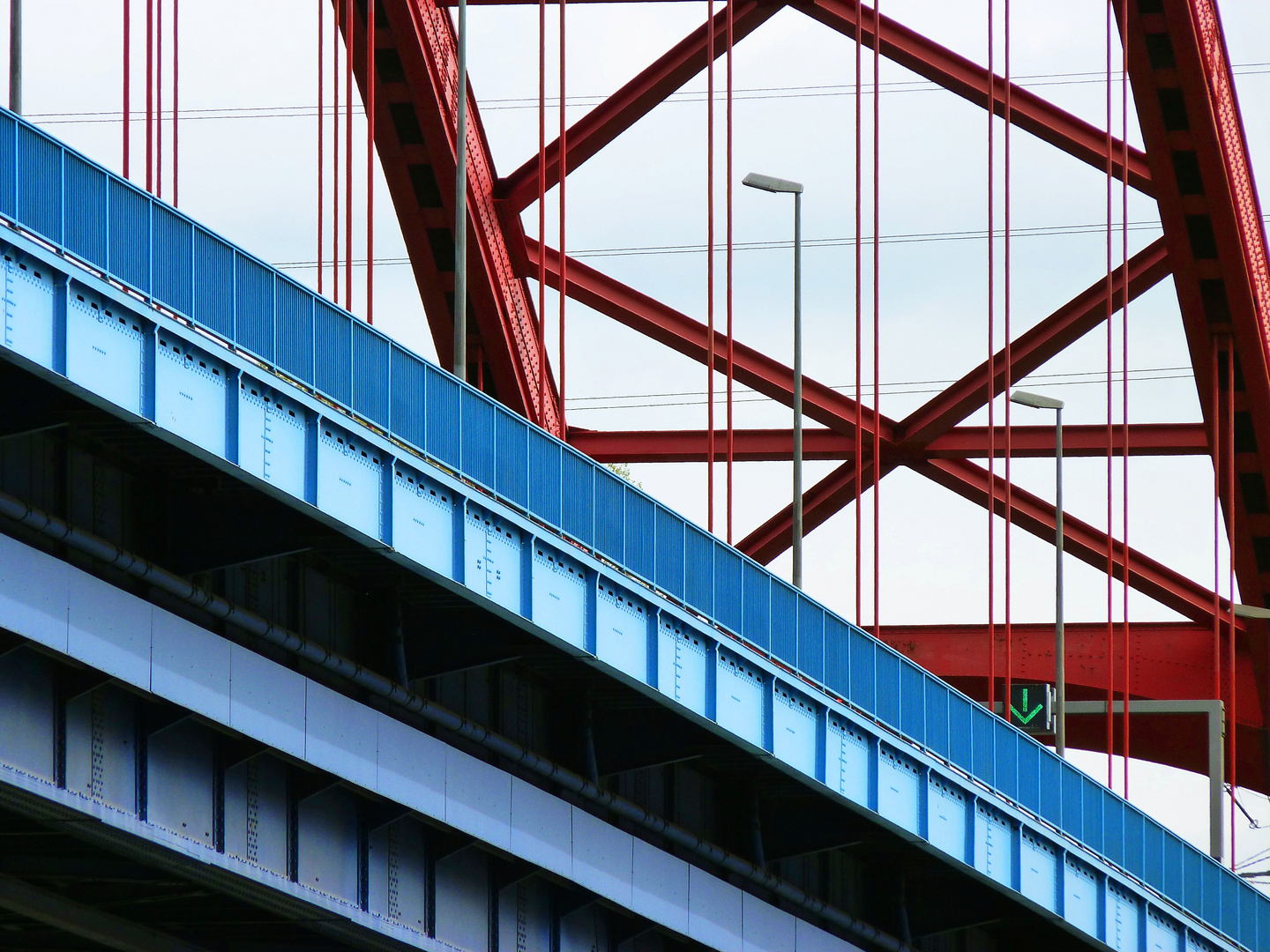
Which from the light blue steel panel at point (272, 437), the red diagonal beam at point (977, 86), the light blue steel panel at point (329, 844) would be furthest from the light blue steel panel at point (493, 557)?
the red diagonal beam at point (977, 86)

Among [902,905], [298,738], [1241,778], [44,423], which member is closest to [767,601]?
[902,905]

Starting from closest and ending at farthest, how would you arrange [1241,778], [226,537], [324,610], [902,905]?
[226,537]
[324,610]
[902,905]
[1241,778]

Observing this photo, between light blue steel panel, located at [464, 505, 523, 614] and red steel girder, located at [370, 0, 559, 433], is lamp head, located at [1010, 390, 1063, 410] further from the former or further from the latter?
light blue steel panel, located at [464, 505, 523, 614]

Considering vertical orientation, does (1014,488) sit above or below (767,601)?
above

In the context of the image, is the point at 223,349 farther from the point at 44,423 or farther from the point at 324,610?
the point at 324,610

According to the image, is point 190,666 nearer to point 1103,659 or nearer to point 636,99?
point 636,99

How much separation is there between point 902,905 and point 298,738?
12199mm

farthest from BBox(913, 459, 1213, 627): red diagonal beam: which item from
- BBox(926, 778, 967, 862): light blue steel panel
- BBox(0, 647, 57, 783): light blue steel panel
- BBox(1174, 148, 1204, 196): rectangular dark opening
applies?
BBox(0, 647, 57, 783): light blue steel panel

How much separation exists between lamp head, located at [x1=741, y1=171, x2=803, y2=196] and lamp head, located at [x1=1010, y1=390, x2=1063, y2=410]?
8.98 m

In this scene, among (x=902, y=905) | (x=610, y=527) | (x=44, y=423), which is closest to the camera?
(x=44, y=423)

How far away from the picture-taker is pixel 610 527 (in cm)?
2834

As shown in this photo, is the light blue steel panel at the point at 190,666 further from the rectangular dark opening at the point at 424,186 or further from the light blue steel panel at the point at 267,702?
the rectangular dark opening at the point at 424,186

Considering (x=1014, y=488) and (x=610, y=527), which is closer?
(x=610, y=527)

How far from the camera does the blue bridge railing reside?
72.8 ft
